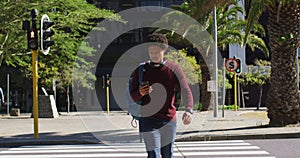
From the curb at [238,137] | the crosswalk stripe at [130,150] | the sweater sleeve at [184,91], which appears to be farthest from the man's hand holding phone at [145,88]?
the curb at [238,137]

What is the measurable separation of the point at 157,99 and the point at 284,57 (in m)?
10.7

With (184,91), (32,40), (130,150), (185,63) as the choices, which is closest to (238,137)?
(130,150)

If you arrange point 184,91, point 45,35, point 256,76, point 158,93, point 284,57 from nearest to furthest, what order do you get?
point 158,93, point 184,91, point 45,35, point 284,57, point 256,76

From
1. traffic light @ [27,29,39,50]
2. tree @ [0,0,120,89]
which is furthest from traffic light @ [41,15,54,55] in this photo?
tree @ [0,0,120,89]

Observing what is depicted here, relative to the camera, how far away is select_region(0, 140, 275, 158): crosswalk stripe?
10.8m

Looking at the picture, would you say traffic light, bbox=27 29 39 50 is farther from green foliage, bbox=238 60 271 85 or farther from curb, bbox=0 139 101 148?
green foliage, bbox=238 60 271 85

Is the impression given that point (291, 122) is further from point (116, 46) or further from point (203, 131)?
point (116, 46)

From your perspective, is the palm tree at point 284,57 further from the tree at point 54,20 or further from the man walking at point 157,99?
the tree at point 54,20

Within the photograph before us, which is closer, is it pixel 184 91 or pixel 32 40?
pixel 184 91

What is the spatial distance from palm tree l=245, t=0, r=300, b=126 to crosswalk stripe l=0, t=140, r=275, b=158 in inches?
116

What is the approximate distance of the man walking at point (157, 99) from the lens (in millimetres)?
5898

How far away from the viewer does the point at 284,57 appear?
15734 mm

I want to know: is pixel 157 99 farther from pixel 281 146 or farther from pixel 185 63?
pixel 185 63

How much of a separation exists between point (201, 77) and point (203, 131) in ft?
56.6
